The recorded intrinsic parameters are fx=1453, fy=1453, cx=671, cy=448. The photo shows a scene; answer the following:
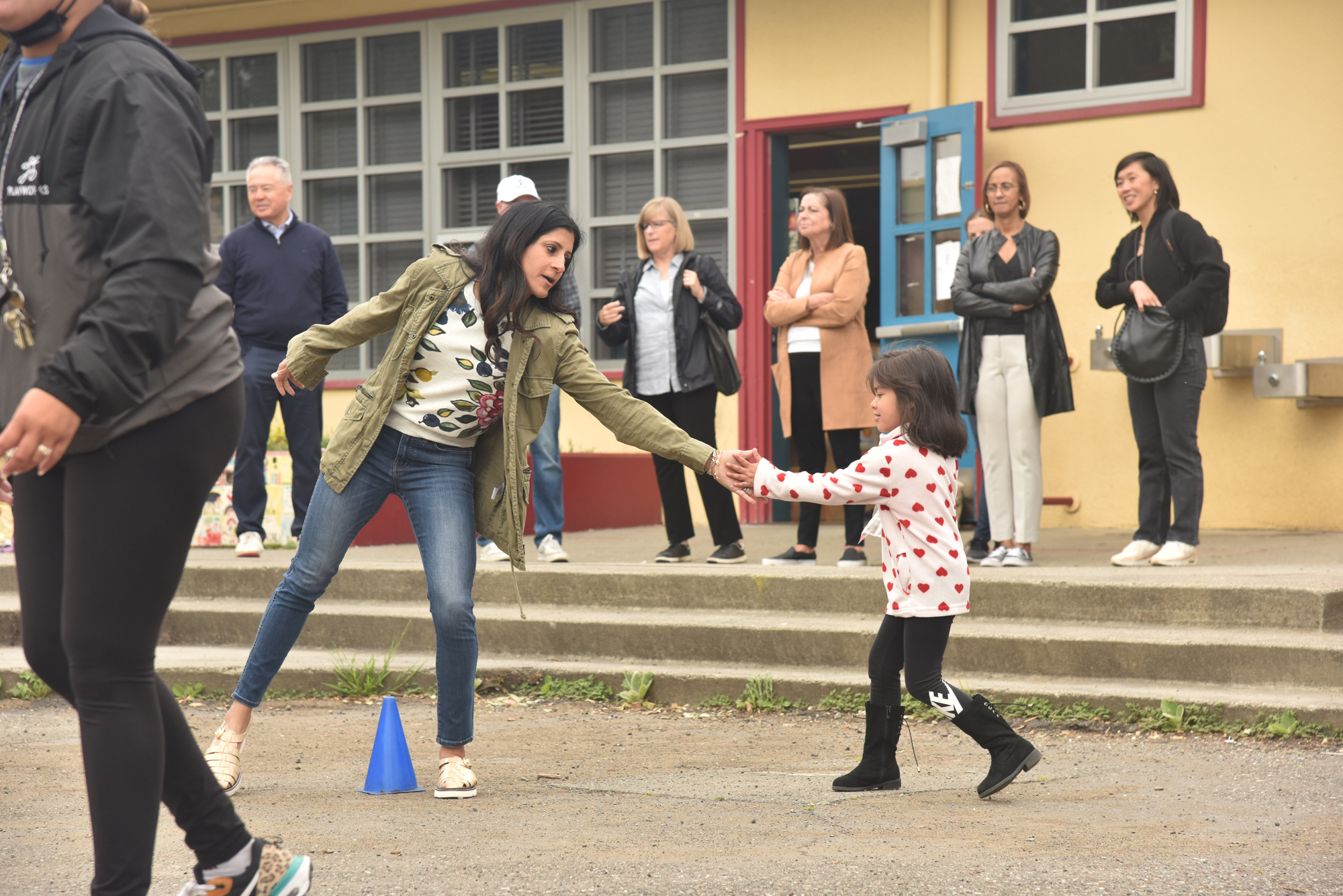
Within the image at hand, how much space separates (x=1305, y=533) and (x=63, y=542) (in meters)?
7.56

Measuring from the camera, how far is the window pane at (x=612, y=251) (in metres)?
10.7

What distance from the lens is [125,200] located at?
2582mm

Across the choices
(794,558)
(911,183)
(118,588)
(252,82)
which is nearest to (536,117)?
(252,82)

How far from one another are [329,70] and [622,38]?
8.26ft

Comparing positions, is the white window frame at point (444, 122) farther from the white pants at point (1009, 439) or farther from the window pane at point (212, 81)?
the white pants at point (1009, 439)

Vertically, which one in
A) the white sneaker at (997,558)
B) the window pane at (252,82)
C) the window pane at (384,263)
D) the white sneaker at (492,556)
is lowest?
the white sneaker at (492,556)

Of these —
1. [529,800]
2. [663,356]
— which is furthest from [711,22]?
[529,800]

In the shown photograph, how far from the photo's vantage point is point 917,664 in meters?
4.52

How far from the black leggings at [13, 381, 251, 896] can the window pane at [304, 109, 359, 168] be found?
29.7 ft

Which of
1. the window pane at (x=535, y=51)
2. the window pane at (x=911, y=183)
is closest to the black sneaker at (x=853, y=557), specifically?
the window pane at (x=911, y=183)

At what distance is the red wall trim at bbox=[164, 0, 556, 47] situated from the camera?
10844 millimetres

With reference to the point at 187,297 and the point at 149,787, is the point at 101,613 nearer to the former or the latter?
the point at 149,787

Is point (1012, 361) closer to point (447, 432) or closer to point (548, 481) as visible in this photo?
point (548, 481)

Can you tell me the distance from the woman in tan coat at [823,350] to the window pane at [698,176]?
2.70 metres
